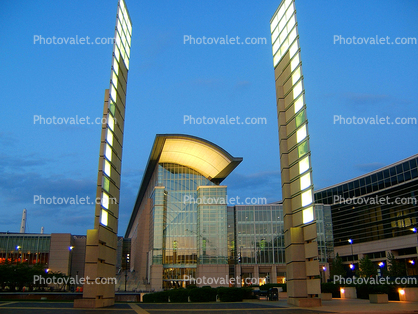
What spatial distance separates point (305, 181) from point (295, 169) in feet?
5.51

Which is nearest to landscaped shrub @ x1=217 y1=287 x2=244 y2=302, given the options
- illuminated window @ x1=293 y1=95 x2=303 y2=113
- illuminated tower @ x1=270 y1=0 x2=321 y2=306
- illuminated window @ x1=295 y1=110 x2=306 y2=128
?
illuminated tower @ x1=270 y1=0 x2=321 y2=306

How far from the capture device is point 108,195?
27.0 metres

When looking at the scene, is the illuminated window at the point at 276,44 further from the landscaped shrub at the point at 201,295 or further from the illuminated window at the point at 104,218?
the landscaped shrub at the point at 201,295

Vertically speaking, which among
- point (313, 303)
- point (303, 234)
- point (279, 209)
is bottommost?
point (313, 303)

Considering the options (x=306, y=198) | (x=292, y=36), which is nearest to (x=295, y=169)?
(x=306, y=198)

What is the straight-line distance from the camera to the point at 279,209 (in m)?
77.8

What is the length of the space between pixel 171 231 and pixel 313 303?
50.9 metres

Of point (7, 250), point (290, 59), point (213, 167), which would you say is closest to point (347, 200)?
point (213, 167)

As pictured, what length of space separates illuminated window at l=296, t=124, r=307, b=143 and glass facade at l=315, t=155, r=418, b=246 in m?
54.2

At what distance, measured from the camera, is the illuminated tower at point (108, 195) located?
24.4m

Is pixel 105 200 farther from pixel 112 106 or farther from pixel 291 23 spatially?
pixel 291 23

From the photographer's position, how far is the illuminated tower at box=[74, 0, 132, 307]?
24.4 m

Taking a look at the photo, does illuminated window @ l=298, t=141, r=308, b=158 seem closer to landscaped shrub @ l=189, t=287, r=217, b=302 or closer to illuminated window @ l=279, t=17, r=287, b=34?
illuminated window @ l=279, t=17, r=287, b=34

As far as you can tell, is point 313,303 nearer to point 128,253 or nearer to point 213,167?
point 213,167
